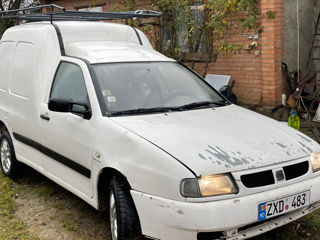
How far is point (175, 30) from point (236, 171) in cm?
606

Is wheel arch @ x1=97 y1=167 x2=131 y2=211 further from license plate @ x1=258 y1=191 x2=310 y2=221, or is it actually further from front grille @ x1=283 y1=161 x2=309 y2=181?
front grille @ x1=283 y1=161 x2=309 y2=181

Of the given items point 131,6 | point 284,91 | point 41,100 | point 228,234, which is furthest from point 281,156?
point 131,6

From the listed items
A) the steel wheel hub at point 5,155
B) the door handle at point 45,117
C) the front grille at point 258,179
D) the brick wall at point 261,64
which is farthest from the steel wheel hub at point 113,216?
the brick wall at point 261,64

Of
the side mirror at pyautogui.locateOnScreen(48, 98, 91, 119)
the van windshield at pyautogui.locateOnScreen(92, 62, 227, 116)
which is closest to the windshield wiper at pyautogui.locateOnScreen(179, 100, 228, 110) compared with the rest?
the van windshield at pyautogui.locateOnScreen(92, 62, 227, 116)

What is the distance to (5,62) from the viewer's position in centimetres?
576

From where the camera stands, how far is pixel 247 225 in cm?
309

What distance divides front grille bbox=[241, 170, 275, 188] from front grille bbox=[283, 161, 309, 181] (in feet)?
0.56

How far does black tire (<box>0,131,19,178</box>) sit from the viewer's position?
18.2 ft

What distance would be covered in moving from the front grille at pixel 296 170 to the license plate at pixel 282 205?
14cm

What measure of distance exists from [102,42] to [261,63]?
4473 millimetres

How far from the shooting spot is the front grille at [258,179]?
3.04m

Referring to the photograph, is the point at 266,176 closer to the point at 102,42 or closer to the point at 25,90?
the point at 102,42

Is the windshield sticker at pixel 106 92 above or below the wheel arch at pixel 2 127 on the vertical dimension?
above

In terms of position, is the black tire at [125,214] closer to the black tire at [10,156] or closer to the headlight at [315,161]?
the headlight at [315,161]
